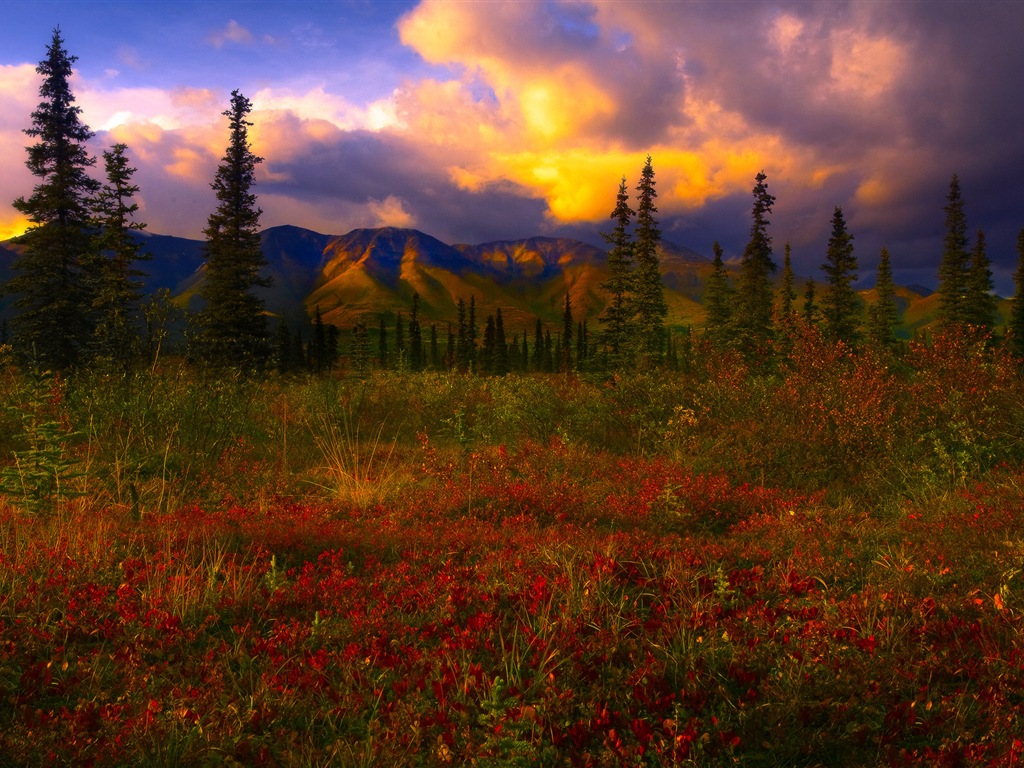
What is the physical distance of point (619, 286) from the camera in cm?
2875

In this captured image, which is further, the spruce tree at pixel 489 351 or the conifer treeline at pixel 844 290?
the spruce tree at pixel 489 351

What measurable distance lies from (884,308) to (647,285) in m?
33.2

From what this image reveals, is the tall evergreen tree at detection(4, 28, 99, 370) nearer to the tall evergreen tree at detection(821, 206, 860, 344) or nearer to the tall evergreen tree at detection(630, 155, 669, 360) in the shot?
the tall evergreen tree at detection(630, 155, 669, 360)

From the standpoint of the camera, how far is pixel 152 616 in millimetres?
3527

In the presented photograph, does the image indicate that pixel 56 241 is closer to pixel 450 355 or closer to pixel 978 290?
pixel 450 355

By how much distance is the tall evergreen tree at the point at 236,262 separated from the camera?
1153 inches

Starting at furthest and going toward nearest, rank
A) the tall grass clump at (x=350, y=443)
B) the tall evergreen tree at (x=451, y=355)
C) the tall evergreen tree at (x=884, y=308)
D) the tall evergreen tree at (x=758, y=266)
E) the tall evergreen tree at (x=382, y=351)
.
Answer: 1. the tall evergreen tree at (x=884, y=308)
2. the tall evergreen tree at (x=758, y=266)
3. the tall evergreen tree at (x=382, y=351)
4. the tall evergreen tree at (x=451, y=355)
5. the tall grass clump at (x=350, y=443)

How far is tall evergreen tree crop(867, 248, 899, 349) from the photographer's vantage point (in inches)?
1934

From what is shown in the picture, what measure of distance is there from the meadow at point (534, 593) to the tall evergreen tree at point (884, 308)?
153ft

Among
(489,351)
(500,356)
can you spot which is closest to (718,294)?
(500,356)

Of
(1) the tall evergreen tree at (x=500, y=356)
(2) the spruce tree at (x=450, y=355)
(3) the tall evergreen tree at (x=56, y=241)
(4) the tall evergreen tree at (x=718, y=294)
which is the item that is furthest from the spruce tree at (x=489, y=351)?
(3) the tall evergreen tree at (x=56, y=241)

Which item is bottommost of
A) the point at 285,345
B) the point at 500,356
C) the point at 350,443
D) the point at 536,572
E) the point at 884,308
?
the point at 536,572

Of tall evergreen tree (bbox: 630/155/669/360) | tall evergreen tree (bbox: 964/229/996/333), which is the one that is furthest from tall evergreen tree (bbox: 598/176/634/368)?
tall evergreen tree (bbox: 964/229/996/333)

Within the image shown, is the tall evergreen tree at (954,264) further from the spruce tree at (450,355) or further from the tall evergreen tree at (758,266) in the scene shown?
the spruce tree at (450,355)
